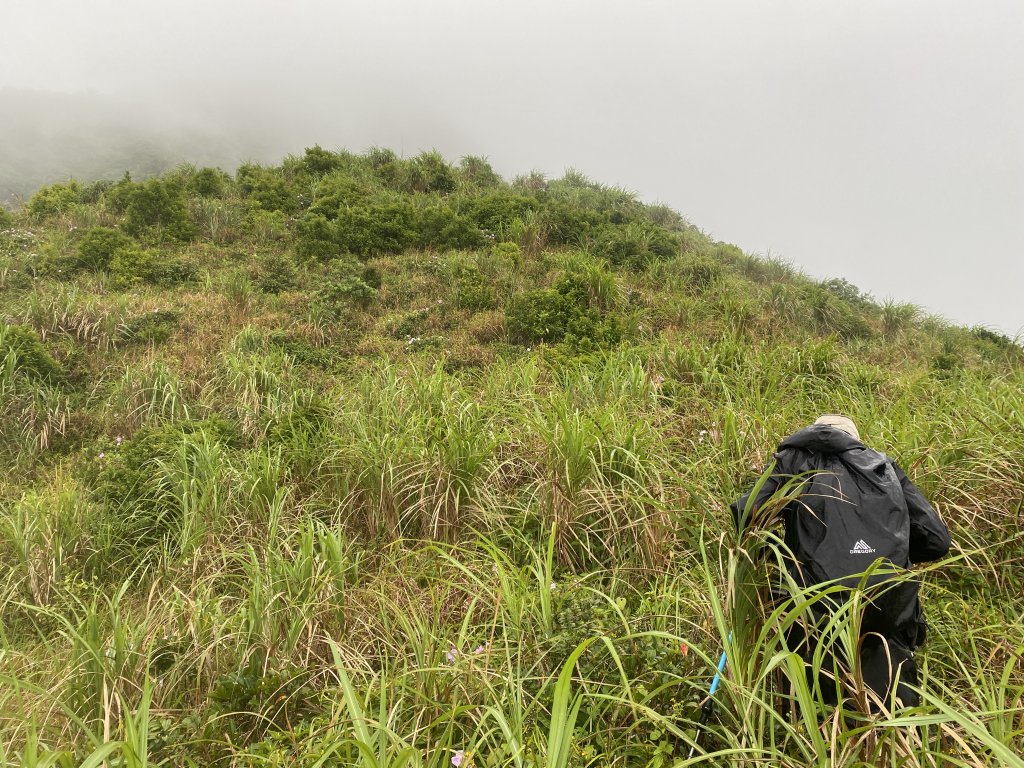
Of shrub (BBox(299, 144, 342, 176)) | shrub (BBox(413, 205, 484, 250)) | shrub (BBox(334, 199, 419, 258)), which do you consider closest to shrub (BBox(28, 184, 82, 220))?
shrub (BBox(299, 144, 342, 176))

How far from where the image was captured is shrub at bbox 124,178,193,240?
34.5 feet

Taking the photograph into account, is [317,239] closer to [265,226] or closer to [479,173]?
[265,226]

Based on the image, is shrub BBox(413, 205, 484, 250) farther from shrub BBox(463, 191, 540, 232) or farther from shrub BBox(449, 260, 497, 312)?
shrub BBox(449, 260, 497, 312)

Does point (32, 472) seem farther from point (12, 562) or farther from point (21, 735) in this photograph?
point (21, 735)

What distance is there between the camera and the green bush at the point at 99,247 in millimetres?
9039

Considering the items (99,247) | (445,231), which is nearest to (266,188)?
(99,247)

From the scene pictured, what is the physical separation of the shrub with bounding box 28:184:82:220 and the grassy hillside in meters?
4.18

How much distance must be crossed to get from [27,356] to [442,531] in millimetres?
5862

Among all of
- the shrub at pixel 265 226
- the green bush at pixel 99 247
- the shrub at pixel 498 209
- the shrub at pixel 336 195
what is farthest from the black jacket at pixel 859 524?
the shrub at pixel 265 226

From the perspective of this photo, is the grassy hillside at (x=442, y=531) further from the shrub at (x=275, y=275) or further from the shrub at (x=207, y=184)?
the shrub at (x=207, y=184)

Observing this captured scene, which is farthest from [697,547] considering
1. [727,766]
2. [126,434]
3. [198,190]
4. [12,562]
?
[198,190]

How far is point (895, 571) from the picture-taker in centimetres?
176

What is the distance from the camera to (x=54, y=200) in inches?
466

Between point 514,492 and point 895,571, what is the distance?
83.3 inches
